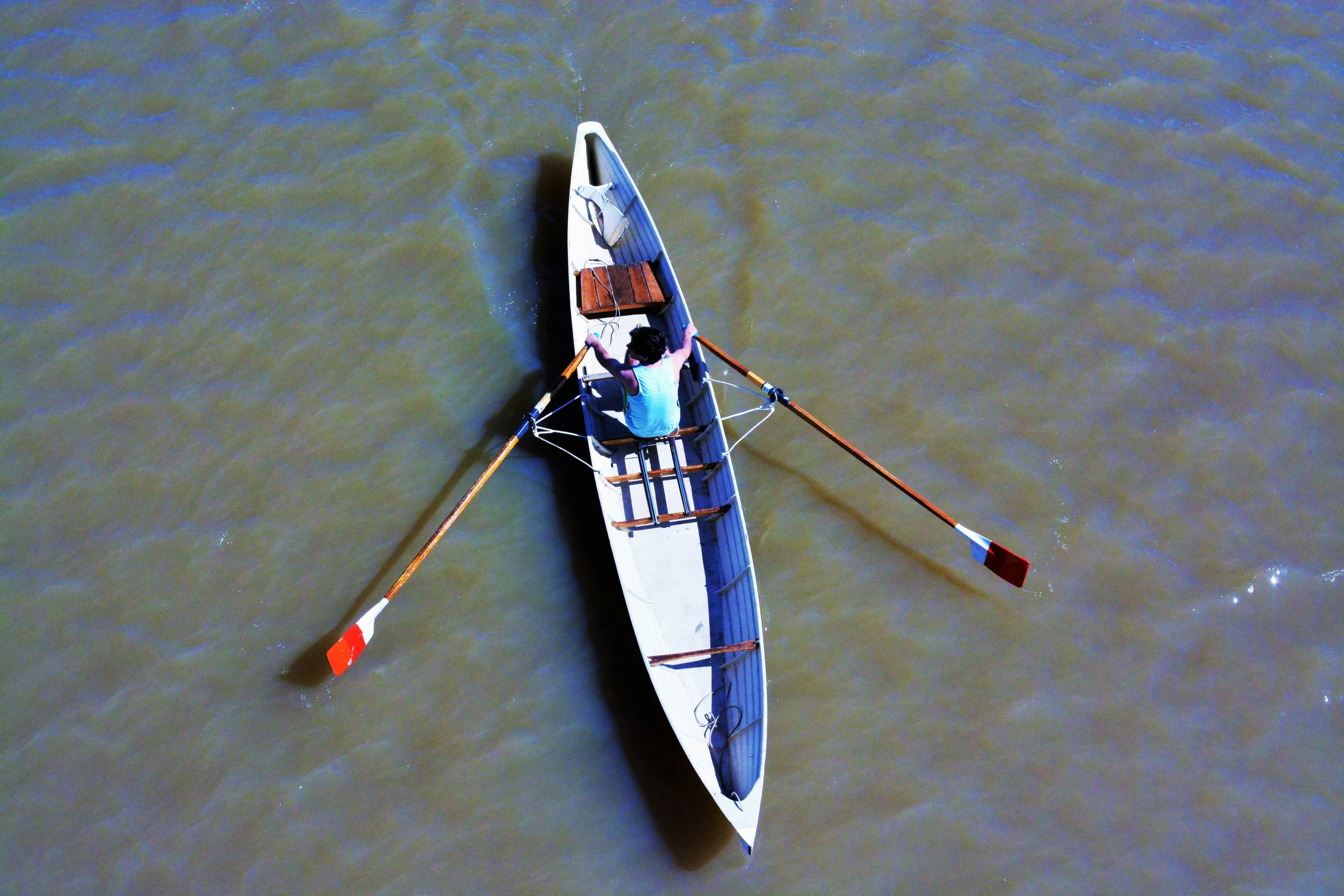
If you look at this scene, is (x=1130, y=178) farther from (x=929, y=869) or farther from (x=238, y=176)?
(x=238, y=176)

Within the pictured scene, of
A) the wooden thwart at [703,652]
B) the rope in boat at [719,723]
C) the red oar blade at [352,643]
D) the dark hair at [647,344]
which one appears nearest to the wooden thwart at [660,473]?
the dark hair at [647,344]

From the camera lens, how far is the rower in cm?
837

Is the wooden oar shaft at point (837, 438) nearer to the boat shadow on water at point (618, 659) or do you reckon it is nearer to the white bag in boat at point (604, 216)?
the boat shadow on water at point (618, 659)

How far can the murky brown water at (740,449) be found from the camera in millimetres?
7367

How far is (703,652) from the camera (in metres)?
7.66

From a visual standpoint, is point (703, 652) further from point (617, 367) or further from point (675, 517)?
point (617, 367)

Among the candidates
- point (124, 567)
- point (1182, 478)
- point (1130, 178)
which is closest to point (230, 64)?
point (124, 567)

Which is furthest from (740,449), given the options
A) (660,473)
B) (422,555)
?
(422,555)

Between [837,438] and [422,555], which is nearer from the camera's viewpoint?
[422,555]

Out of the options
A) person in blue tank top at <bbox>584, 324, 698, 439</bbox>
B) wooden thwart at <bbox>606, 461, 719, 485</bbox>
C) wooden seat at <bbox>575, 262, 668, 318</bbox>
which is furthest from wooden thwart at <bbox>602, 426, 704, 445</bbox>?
wooden seat at <bbox>575, 262, 668, 318</bbox>

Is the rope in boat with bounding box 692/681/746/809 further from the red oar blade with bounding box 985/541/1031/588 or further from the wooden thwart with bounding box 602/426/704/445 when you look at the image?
the red oar blade with bounding box 985/541/1031/588

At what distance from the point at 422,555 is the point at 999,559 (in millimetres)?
5109

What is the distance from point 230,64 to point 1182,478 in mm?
11517

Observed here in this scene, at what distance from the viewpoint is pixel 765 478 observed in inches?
355
